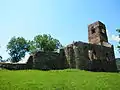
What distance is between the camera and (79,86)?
22.5 m

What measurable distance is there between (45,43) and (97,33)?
25199mm

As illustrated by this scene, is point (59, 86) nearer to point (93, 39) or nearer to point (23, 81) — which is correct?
point (23, 81)

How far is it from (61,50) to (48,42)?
Answer: 1207 inches

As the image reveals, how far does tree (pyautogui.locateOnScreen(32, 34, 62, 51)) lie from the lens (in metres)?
72.8

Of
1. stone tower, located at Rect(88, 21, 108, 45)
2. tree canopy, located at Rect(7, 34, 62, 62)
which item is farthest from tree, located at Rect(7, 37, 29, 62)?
stone tower, located at Rect(88, 21, 108, 45)

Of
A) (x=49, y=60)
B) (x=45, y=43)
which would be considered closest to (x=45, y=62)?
(x=49, y=60)

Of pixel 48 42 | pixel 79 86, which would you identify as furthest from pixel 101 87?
pixel 48 42

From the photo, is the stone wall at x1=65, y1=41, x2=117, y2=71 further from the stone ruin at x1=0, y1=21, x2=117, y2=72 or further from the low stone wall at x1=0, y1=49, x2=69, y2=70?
the low stone wall at x1=0, y1=49, x2=69, y2=70

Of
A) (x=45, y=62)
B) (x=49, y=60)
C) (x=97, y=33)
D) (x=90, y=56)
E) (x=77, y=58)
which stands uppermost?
(x=97, y=33)

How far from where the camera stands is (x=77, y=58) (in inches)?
1618

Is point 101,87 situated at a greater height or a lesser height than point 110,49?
lesser

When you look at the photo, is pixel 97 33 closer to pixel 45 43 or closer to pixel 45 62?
pixel 45 62

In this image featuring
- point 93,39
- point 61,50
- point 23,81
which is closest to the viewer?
point 23,81

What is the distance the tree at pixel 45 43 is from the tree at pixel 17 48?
15.2 ft
